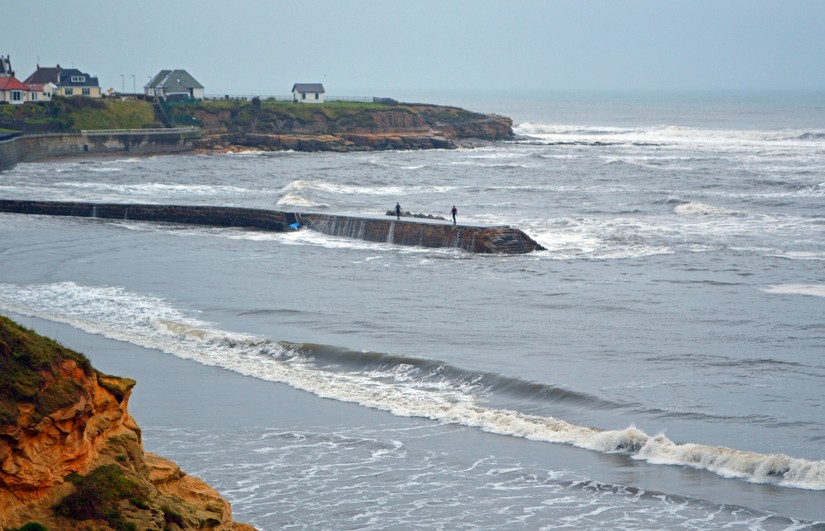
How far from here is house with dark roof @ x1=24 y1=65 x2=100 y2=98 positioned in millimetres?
106188

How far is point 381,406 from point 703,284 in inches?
593

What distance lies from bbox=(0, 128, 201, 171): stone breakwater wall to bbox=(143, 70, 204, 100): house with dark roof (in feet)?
51.2

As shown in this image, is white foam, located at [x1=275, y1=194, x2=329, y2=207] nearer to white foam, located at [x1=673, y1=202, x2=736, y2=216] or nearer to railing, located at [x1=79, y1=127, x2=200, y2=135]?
white foam, located at [x1=673, y1=202, x2=736, y2=216]

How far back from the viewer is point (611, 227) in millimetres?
45750

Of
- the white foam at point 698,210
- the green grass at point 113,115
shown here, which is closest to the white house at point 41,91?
the green grass at point 113,115

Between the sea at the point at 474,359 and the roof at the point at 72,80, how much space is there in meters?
61.0

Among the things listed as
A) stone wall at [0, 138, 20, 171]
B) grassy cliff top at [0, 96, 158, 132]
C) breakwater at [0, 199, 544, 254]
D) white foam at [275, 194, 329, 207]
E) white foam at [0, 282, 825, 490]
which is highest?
grassy cliff top at [0, 96, 158, 132]

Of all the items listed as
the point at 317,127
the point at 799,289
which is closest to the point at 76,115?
the point at 317,127

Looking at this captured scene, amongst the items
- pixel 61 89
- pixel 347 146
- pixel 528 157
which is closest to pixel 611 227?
pixel 528 157

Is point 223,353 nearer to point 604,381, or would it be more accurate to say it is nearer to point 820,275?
point 604,381

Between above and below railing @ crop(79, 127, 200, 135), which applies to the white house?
above

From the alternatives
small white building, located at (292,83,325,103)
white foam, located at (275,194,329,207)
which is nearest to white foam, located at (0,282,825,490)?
white foam, located at (275,194,329,207)

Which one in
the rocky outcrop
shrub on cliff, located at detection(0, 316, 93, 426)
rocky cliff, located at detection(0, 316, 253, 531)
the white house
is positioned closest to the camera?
rocky cliff, located at detection(0, 316, 253, 531)

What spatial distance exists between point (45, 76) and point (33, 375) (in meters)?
104
